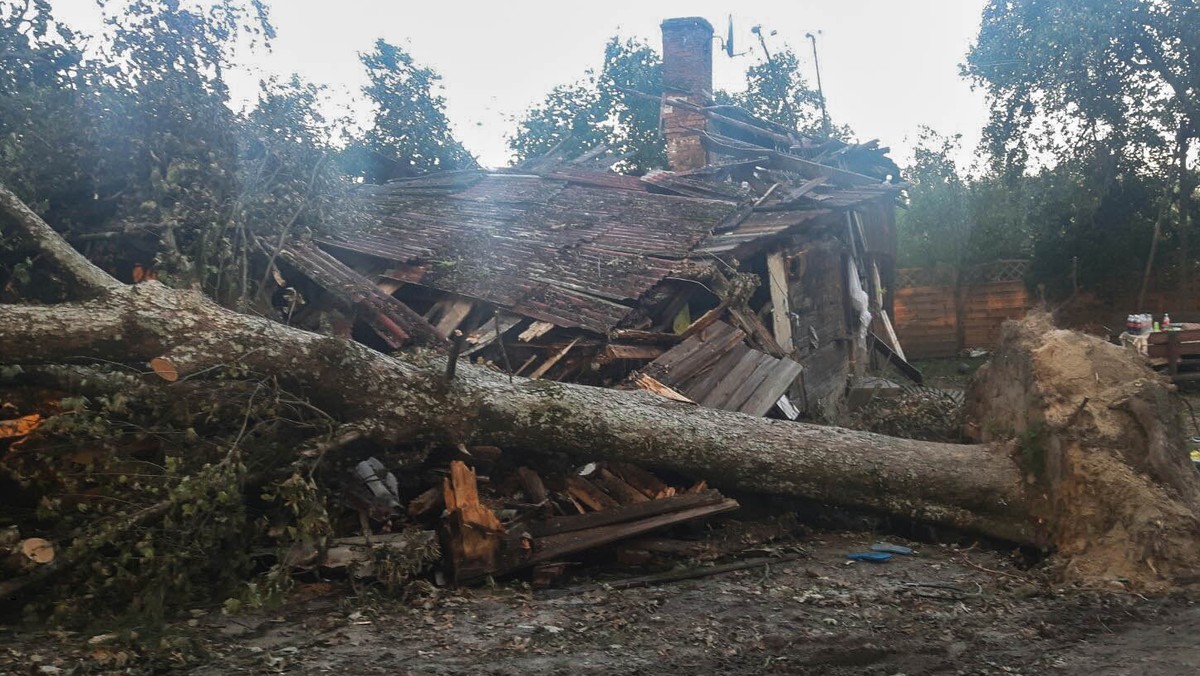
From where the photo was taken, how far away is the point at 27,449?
13.6ft

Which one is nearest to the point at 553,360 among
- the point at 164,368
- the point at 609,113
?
the point at 164,368

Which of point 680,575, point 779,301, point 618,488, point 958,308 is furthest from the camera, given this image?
point 958,308

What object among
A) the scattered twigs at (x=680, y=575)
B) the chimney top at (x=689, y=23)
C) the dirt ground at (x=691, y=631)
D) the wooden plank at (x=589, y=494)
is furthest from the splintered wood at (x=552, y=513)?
the chimney top at (x=689, y=23)

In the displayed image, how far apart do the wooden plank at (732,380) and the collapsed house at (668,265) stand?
0.6 inches

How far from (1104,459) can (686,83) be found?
10.6 metres

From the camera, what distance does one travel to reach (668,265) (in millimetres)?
8078

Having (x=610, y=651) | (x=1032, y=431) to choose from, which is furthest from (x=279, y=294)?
(x=1032, y=431)

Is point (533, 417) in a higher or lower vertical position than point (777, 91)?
lower

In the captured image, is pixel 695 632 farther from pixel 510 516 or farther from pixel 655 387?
pixel 655 387

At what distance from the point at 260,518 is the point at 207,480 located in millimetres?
620

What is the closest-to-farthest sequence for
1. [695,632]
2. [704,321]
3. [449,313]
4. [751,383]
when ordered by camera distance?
[695,632] < [751,383] < [449,313] < [704,321]

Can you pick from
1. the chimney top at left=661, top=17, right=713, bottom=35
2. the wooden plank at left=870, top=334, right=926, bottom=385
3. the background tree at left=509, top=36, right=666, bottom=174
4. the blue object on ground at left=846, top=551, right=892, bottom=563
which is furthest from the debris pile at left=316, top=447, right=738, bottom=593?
the background tree at left=509, top=36, right=666, bottom=174

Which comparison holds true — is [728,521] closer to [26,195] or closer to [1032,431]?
[1032,431]

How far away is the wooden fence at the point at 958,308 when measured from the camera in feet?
61.5
